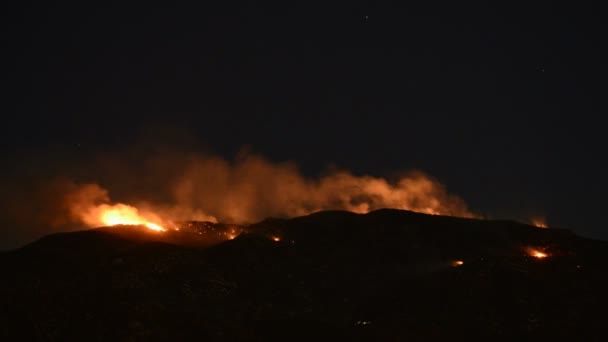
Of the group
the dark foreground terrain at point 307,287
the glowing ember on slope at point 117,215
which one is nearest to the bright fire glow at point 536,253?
the dark foreground terrain at point 307,287

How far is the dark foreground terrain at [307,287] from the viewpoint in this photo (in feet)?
139

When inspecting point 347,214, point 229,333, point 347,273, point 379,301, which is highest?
point 347,214

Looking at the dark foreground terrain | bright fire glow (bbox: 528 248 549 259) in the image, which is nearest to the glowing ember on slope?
the dark foreground terrain

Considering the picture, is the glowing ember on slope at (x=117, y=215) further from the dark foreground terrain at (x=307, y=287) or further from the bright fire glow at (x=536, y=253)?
the bright fire glow at (x=536, y=253)

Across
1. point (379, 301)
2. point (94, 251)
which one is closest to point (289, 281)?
point (379, 301)

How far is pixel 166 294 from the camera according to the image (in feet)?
155

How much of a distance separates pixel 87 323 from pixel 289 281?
23239mm

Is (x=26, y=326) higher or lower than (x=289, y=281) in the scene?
lower

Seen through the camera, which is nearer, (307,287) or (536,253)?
(307,287)

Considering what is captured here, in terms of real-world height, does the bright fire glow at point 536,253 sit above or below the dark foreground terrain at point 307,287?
above

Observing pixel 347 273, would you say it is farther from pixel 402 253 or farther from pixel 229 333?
pixel 229 333

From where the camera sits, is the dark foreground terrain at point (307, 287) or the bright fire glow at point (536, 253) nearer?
the dark foreground terrain at point (307, 287)

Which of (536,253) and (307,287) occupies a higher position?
(536,253)

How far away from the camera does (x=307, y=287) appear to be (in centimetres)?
5775
